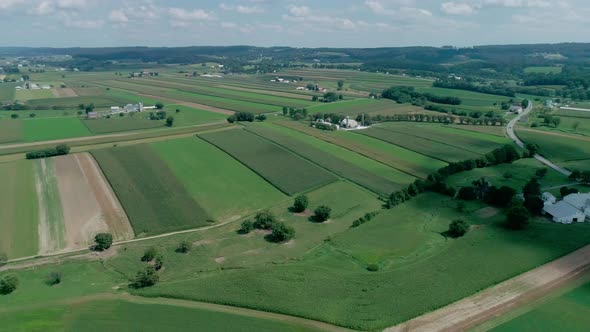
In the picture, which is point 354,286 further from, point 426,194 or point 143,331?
point 426,194

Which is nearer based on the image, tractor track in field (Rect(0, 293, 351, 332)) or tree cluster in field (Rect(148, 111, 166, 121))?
tractor track in field (Rect(0, 293, 351, 332))

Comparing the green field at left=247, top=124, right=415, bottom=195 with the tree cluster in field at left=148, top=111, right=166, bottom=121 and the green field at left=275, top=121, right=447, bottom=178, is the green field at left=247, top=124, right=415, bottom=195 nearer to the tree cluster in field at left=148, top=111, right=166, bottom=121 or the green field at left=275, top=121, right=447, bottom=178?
the green field at left=275, top=121, right=447, bottom=178

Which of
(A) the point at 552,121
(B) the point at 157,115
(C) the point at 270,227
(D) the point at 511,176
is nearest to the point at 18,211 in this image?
(C) the point at 270,227

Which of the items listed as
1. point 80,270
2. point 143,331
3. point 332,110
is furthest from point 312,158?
point 332,110

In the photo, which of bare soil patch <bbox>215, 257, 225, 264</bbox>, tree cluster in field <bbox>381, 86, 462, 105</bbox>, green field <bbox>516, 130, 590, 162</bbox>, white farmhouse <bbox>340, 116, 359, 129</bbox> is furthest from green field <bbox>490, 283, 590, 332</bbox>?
tree cluster in field <bbox>381, 86, 462, 105</bbox>

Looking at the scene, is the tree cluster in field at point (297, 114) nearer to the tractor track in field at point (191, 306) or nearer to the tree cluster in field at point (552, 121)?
the tree cluster in field at point (552, 121)

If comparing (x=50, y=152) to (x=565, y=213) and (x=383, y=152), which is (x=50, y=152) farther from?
(x=565, y=213)
